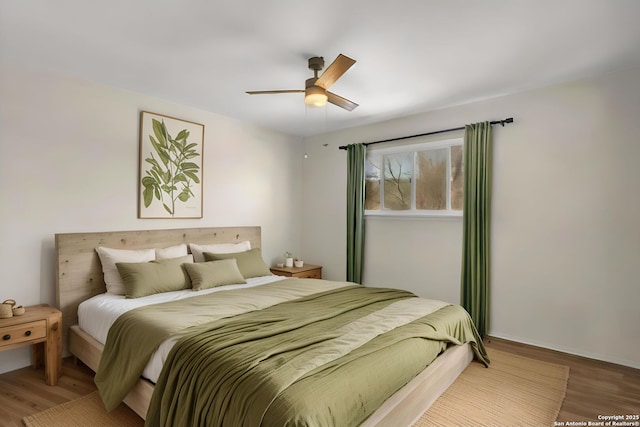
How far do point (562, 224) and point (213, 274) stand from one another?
3.30 metres

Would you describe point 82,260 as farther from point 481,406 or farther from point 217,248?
point 481,406

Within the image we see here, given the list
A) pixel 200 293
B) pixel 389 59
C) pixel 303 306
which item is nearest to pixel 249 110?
pixel 389 59

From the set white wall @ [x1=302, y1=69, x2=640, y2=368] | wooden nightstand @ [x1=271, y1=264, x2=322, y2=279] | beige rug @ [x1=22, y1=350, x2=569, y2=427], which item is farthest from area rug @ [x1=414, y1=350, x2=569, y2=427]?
wooden nightstand @ [x1=271, y1=264, x2=322, y2=279]

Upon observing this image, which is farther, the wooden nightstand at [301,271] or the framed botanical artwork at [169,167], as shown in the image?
the wooden nightstand at [301,271]

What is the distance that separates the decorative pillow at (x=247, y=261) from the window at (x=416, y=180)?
1.58 metres

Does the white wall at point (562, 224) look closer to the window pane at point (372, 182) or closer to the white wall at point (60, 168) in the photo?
the window pane at point (372, 182)

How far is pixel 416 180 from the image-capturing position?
4219mm

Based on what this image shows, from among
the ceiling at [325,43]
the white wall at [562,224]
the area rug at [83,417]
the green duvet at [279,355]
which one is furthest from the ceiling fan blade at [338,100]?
the area rug at [83,417]

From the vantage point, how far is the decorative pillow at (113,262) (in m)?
3.03

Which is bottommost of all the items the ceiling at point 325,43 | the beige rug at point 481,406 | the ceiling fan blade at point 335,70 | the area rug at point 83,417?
the area rug at point 83,417

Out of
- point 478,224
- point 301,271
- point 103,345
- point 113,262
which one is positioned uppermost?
point 478,224

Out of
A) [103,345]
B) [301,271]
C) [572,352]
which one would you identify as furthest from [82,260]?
[572,352]

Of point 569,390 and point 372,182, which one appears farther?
point 372,182

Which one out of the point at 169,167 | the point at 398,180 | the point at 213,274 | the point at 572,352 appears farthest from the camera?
the point at 398,180
